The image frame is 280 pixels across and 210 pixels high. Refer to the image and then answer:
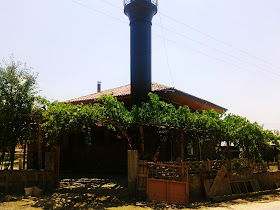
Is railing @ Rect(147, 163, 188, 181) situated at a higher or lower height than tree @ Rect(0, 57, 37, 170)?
lower

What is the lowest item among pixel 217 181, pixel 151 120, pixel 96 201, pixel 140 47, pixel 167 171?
pixel 96 201

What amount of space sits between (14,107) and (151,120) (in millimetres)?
5250

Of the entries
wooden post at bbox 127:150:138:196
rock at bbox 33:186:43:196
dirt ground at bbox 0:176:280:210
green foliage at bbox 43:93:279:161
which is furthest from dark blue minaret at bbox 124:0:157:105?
rock at bbox 33:186:43:196

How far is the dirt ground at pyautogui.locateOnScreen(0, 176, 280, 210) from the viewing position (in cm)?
720

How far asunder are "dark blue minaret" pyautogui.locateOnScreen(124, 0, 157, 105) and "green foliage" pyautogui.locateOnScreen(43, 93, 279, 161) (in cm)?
254

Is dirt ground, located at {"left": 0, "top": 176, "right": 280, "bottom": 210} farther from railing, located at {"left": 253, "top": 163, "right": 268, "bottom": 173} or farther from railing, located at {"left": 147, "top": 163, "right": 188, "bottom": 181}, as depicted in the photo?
railing, located at {"left": 253, "top": 163, "right": 268, "bottom": 173}

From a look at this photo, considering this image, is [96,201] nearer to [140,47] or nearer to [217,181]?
[217,181]

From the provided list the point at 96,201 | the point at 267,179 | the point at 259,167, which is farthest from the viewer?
the point at 267,179

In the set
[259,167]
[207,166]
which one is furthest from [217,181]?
[259,167]

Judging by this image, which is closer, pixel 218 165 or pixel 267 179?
pixel 218 165

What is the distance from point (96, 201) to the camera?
772cm

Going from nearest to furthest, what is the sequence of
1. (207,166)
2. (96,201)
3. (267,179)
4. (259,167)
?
(96,201) < (207,166) < (259,167) < (267,179)

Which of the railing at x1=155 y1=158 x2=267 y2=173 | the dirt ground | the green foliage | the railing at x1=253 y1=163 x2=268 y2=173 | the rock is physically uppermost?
the green foliage

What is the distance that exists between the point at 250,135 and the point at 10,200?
916cm
